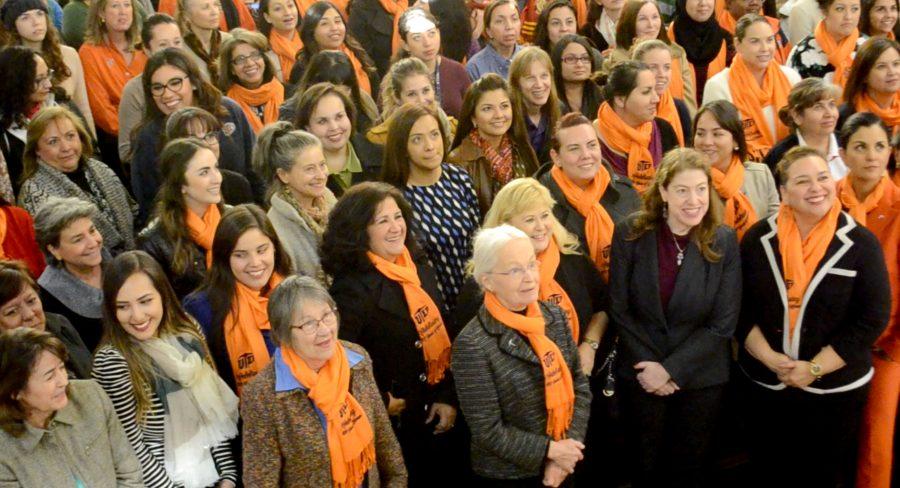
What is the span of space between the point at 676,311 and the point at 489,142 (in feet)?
4.33

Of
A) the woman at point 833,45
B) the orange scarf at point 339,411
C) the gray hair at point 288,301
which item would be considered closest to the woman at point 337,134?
the gray hair at point 288,301

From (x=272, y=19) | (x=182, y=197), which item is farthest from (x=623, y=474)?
(x=272, y=19)

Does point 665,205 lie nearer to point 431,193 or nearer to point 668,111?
point 431,193

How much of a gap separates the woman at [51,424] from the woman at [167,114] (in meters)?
1.53

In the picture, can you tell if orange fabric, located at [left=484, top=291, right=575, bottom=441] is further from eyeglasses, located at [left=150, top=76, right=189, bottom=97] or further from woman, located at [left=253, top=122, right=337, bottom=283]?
eyeglasses, located at [left=150, top=76, right=189, bottom=97]

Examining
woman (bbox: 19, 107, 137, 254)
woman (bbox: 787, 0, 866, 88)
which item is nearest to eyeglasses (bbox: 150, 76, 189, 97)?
woman (bbox: 19, 107, 137, 254)

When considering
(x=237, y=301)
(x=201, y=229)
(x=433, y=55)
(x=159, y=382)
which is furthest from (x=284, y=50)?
(x=159, y=382)

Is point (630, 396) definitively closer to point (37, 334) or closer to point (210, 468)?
point (210, 468)

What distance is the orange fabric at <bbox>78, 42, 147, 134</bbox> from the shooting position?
208 inches

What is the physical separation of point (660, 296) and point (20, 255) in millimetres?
2575

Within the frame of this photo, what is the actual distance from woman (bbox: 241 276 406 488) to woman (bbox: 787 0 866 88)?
3.83 meters

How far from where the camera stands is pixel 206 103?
4566 mm

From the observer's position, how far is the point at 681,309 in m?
3.61

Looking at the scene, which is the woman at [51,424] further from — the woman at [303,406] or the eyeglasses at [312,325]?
the eyeglasses at [312,325]
